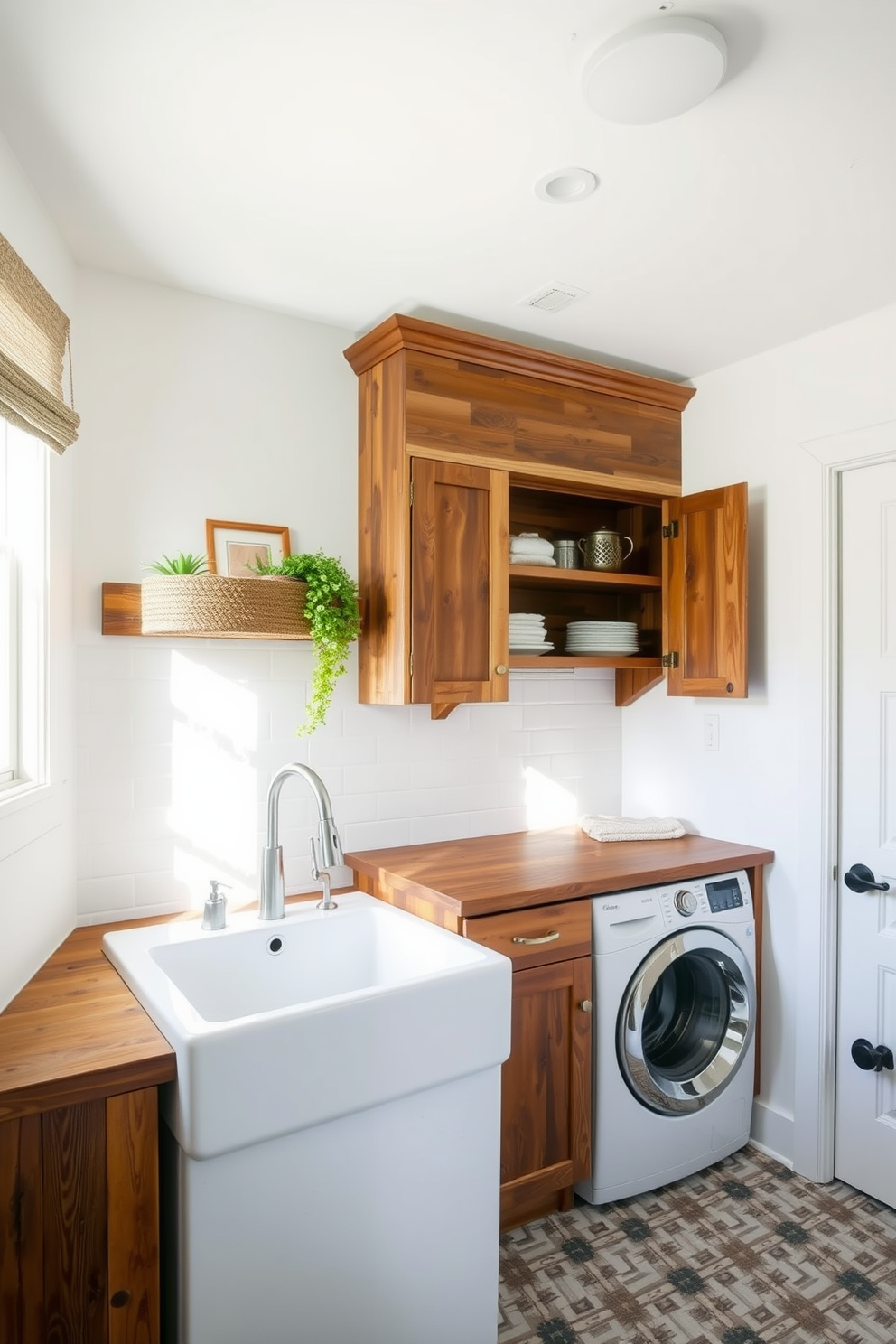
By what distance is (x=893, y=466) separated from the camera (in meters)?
2.39

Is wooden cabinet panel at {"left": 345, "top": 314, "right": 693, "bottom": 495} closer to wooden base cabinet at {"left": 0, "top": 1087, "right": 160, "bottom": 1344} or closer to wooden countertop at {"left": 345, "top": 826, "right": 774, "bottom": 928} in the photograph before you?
wooden countertop at {"left": 345, "top": 826, "right": 774, "bottom": 928}

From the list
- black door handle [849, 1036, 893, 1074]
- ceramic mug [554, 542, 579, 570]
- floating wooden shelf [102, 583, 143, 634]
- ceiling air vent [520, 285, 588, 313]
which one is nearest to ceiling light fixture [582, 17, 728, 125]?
ceiling air vent [520, 285, 588, 313]

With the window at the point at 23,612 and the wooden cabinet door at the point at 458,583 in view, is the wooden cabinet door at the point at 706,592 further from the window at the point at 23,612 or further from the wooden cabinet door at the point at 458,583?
the window at the point at 23,612

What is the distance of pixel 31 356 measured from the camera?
166 cm

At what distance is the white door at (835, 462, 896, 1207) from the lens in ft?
7.91

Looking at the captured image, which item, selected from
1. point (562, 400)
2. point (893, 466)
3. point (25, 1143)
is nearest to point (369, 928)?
point (25, 1143)

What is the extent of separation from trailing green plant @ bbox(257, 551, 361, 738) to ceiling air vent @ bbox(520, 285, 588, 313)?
3.04ft

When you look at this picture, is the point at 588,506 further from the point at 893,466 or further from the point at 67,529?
the point at 67,529

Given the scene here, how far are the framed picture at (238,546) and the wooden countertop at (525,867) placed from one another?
93cm

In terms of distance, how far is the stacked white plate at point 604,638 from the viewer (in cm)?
289

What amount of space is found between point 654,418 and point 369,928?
1.91 metres

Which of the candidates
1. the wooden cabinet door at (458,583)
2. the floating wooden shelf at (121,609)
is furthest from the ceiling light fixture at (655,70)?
the floating wooden shelf at (121,609)

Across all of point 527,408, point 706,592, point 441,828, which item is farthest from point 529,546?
point 441,828

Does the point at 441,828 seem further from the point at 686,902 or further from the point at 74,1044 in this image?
the point at 74,1044
